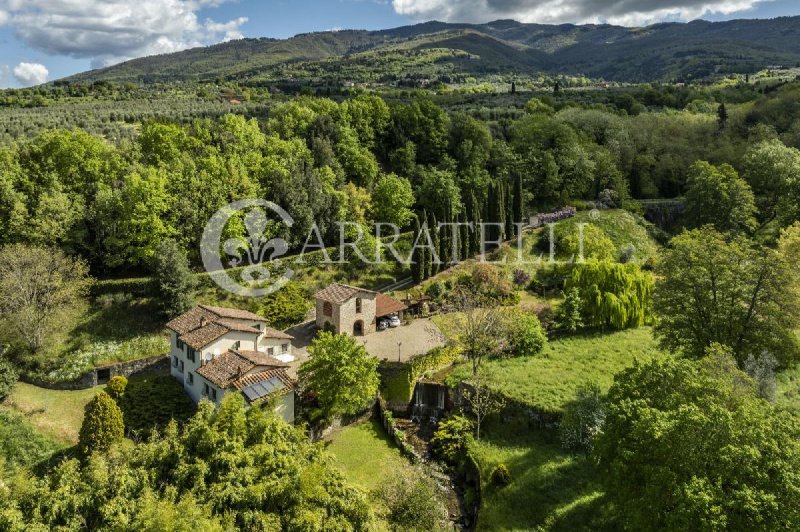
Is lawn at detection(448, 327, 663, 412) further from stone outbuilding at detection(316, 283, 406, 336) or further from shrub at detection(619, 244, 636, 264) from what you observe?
shrub at detection(619, 244, 636, 264)

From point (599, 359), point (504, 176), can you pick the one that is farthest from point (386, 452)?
point (504, 176)

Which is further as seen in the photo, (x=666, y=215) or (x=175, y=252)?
(x=666, y=215)

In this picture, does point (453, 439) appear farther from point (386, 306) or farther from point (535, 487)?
point (386, 306)

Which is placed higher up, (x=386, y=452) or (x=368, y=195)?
(x=368, y=195)

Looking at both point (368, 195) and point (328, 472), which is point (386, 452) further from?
point (368, 195)

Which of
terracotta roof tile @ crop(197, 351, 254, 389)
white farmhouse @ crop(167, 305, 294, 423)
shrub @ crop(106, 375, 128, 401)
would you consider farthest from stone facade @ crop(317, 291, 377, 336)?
shrub @ crop(106, 375, 128, 401)
